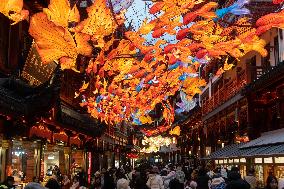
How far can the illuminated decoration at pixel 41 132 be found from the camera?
19447 mm

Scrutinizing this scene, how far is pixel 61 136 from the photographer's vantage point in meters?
25.6

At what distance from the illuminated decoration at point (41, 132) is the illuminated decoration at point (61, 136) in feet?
4.76

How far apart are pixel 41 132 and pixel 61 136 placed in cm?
482

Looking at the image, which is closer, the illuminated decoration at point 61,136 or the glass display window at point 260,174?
the glass display window at point 260,174

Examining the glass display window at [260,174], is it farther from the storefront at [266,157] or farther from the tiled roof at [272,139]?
the tiled roof at [272,139]

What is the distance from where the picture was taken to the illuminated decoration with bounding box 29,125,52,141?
19447 mm

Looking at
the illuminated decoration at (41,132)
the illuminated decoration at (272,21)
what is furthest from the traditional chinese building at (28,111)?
the illuminated decoration at (272,21)

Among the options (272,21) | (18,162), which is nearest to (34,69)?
(18,162)

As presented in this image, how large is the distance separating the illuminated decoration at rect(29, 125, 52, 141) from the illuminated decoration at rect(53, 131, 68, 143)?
1.45 meters

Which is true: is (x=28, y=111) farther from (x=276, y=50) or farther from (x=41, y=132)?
(x=276, y=50)

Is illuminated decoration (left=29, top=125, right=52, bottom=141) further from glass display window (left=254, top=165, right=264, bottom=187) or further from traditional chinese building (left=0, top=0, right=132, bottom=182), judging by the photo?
glass display window (left=254, top=165, right=264, bottom=187)

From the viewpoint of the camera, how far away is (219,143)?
4131cm

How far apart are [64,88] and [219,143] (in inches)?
670

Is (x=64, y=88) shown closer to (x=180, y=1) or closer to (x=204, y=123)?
(x=180, y=1)
